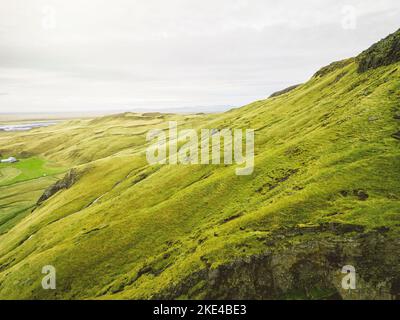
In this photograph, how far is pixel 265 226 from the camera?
44344 millimetres

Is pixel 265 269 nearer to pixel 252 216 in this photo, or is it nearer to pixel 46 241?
pixel 252 216

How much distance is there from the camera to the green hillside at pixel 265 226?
38375 millimetres

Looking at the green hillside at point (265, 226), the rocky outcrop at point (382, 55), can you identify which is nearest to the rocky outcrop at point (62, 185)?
the green hillside at point (265, 226)

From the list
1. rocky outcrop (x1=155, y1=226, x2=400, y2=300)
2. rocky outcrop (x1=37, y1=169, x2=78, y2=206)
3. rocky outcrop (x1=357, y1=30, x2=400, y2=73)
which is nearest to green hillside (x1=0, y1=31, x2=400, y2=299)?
rocky outcrop (x1=155, y1=226, x2=400, y2=300)

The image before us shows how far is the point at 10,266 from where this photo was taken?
250 ft

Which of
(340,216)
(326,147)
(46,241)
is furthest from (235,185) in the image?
(46,241)

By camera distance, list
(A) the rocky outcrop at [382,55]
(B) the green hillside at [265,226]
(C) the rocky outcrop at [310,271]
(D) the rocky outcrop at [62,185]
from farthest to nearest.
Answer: (D) the rocky outcrop at [62,185] < (A) the rocky outcrop at [382,55] < (B) the green hillside at [265,226] < (C) the rocky outcrop at [310,271]

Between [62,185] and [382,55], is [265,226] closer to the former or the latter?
[382,55]

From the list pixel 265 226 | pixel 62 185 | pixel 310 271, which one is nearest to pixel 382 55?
pixel 265 226

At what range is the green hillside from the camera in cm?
3838

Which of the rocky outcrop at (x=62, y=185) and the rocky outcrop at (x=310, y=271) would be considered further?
the rocky outcrop at (x=62, y=185)

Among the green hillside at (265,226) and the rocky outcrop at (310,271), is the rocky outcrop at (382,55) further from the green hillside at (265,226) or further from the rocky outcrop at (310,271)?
the rocky outcrop at (310,271)
